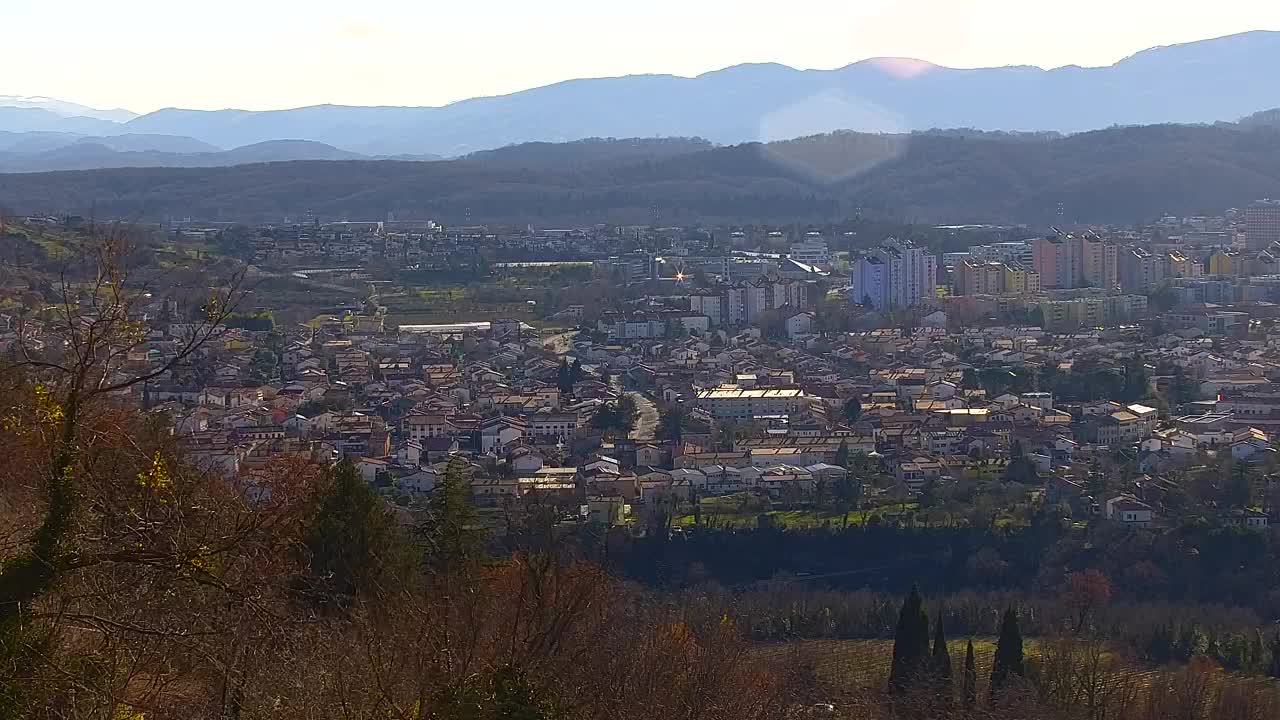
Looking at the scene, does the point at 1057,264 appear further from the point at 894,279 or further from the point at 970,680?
the point at 970,680

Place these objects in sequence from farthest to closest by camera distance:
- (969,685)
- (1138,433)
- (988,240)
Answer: (988,240) → (1138,433) → (969,685)

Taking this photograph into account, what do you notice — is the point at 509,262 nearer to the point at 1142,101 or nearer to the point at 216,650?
the point at 216,650

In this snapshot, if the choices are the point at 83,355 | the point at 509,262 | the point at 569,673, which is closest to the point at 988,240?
the point at 509,262

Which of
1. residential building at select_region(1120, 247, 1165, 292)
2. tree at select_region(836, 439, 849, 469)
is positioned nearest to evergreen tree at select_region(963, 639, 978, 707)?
tree at select_region(836, 439, 849, 469)

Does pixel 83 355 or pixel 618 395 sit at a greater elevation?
pixel 83 355

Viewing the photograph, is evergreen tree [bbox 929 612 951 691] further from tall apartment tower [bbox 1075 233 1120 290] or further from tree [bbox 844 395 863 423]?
tall apartment tower [bbox 1075 233 1120 290]

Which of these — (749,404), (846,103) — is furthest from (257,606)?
(846,103)
